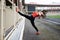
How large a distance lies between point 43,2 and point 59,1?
19.1ft

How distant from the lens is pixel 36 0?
234 ft

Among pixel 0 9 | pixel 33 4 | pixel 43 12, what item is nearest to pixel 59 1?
pixel 33 4

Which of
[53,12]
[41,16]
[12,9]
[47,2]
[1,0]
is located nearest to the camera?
[1,0]

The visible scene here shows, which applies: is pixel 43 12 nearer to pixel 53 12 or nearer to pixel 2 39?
pixel 2 39

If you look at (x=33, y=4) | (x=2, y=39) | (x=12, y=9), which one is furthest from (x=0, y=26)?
(x=33, y=4)

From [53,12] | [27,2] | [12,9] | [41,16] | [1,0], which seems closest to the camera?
[1,0]

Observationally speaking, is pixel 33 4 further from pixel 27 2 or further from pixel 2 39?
pixel 2 39

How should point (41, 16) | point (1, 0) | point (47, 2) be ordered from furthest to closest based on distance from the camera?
point (47, 2)
point (41, 16)
point (1, 0)

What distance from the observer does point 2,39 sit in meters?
2.92

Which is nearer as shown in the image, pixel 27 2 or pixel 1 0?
pixel 1 0

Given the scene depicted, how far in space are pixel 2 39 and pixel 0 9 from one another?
0.45 meters

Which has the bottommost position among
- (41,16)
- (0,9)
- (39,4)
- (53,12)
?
(53,12)

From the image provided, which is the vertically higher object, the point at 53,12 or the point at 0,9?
the point at 0,9

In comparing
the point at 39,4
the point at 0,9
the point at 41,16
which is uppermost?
the point at 0,9
